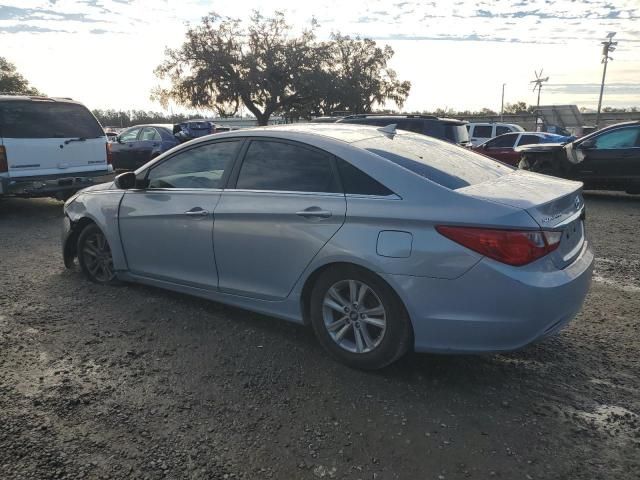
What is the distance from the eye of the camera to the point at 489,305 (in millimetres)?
2771

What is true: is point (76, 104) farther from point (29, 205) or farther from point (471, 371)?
point (471, 371)

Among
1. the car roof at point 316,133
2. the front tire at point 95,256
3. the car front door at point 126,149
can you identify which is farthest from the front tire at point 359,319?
the car front door at point 126,149

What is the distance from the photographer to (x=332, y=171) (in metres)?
3.40

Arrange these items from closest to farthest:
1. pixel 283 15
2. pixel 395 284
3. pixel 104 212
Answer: pixel 395 284
pixel 104 212
pixel 283 15

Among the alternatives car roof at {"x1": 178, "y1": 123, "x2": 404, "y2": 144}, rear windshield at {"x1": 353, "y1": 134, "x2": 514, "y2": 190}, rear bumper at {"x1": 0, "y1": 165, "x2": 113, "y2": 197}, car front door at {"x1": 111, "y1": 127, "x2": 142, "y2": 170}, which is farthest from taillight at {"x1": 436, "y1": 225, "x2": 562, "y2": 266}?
car front door at {"x1": 111, "y1": 127, "x2": 142, "y2": 170}

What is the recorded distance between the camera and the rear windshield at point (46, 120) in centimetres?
788

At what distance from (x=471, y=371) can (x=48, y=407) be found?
255 cm

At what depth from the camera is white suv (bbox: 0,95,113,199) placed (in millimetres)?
7852

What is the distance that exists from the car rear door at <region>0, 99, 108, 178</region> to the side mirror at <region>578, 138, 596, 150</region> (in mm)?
9504

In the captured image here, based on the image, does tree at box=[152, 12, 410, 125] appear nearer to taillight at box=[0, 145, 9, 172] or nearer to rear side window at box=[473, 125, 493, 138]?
rear side window at box=[473, 125, 493, 138]

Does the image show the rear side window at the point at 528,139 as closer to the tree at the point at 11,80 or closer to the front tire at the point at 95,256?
the front tire at the point at 95,256

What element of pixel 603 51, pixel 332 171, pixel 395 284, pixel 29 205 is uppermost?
pixel 603 51

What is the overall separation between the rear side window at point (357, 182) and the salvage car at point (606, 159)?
9165 mm

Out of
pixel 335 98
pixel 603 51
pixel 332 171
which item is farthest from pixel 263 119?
pixel 332 171
